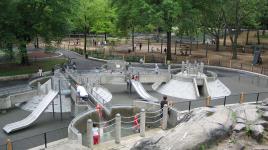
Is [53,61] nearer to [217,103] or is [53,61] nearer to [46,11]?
[46,11]

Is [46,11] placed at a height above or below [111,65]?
above

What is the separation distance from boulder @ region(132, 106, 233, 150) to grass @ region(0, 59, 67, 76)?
103 ft

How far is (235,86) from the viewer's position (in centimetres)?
3500

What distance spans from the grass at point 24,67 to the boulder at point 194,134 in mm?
31505

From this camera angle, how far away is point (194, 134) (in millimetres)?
12266

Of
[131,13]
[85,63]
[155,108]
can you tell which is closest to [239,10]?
[131,13]

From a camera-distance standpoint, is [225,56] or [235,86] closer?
[235,86]

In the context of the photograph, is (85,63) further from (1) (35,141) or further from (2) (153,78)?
(1) (35,141)

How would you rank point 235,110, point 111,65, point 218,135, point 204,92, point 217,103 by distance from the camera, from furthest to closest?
point 111,65 < point 204,92 < point 217,103 < point 235,110 < point 218,135

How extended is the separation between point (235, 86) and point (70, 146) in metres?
24.3

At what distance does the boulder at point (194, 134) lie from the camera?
11758 mm

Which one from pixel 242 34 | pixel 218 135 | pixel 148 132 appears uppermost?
pixel 242 34

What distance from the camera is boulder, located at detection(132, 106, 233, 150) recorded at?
38.6 ft

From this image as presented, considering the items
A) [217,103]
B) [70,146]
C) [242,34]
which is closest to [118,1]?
[217,103]
